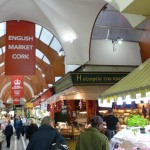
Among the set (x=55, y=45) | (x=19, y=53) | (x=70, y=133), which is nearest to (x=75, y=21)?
(x=19, y=53)

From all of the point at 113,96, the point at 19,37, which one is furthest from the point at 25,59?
the point at 113,96

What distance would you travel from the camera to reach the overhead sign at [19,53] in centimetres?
1063

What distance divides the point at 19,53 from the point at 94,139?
713 centimetres

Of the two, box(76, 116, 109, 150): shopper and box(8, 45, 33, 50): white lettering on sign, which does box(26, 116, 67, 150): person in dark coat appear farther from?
box(8, 45, 33, 50): white lettering on sign

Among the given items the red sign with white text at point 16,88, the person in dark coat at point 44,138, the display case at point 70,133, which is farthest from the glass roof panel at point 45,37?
the person in dark coat at point 44,138

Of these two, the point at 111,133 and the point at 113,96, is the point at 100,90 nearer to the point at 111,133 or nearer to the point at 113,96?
the point at 111,133

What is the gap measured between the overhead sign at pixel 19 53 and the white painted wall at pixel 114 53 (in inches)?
101

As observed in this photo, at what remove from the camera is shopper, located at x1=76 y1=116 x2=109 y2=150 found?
418cm

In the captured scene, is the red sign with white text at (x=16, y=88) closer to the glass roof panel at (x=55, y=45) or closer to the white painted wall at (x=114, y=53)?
the glass roof panel at (x=55, y=45)

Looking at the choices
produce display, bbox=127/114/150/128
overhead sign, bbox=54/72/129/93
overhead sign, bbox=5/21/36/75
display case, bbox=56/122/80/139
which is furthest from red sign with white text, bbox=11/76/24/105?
produce display, bbox=127/114/150/128

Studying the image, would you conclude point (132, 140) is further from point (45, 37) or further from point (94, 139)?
point (45, 37)

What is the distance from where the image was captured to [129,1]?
526 cm

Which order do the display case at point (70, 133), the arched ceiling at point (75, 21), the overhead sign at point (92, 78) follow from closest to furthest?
the display case at point (70, 133), the arched ceiling at point (75, 21), the overhead sign at point (92, 78)

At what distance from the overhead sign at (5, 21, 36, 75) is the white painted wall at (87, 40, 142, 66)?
2563 millimetres
